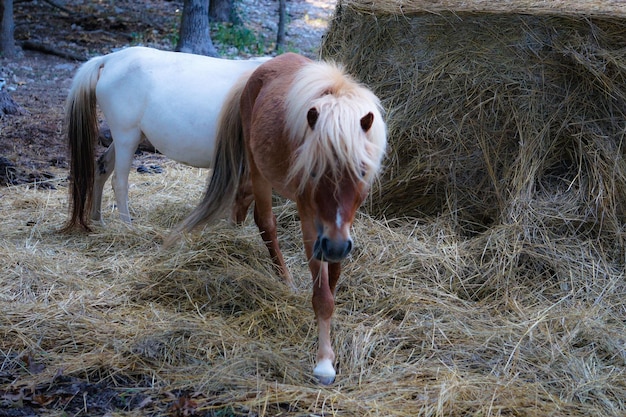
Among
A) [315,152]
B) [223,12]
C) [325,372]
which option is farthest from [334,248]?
[223,12]

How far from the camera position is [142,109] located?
16.2 feet

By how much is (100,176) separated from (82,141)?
36 centimetres

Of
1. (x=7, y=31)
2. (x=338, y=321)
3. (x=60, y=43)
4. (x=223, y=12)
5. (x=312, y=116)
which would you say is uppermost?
(x=312, y=116)

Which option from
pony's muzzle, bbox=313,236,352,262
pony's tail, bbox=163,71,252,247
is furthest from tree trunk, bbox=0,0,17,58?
pony's muzzle, bbox=313,236,352,262

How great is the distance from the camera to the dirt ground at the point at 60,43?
270 inches

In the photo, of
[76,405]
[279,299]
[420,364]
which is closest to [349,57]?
[279,299]

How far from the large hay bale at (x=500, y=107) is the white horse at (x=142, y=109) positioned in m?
1.15

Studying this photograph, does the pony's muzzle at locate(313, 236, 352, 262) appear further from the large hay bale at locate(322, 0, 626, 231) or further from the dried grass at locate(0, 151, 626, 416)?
the large hay bale at locate(322, 0, 626, 231)

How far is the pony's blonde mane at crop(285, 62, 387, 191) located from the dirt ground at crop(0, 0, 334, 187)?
3631mm

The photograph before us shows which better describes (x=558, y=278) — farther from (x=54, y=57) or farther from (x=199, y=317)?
(x=54, y=57)

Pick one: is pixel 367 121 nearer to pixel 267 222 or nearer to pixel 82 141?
pixel 267 222

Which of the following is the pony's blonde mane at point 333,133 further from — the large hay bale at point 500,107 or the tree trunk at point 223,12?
the tree trunk at point 223,12

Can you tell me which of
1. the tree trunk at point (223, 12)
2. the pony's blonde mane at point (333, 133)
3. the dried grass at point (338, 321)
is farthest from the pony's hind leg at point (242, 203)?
the tree trunk at point (223, 12)

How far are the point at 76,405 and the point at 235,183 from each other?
6.20 feet
